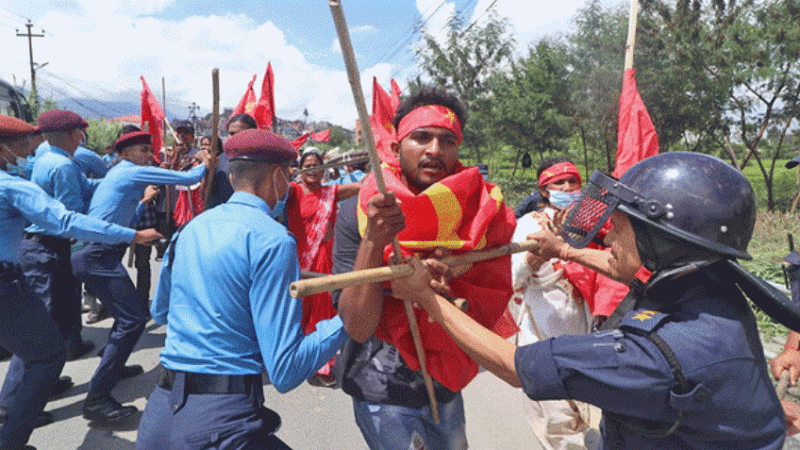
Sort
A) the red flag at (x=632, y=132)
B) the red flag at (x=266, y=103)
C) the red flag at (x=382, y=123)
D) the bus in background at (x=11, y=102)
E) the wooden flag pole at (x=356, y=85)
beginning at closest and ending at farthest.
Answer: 1. the wooden flag pole at (x=356, y=85)
2. the red flag at (x=382, y=123)
3. the red flag at (x=632, y=132)
4. the red flag at (x=266, y=103)
5. the bus in background at (x=11, y=102)

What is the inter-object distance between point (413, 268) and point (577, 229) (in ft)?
1.95

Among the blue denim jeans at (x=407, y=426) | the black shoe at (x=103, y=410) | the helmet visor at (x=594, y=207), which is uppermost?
the helmet visor at (x=594, y=207)

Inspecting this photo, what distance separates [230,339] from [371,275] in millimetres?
625

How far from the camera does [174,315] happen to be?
1771 mm

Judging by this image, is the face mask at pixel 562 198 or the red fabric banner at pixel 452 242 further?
the face mask at pixel 562 198

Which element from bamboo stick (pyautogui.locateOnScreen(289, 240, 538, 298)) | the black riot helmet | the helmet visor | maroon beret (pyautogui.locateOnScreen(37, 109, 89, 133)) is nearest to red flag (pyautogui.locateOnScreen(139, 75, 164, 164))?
maroon beret (pyautogui.locateOnScreen(37, 109, 89, 133))

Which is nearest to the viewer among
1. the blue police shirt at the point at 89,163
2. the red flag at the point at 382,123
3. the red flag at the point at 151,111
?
the red flag at the point at 382,123

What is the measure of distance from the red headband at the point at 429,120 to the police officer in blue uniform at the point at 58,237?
320cm

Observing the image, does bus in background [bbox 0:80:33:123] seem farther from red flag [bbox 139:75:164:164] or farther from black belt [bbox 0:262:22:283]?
black belt [bbox 0:262:22:283]

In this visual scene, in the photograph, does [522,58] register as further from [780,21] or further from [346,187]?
[346,187]

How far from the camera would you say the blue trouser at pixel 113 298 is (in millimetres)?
3662

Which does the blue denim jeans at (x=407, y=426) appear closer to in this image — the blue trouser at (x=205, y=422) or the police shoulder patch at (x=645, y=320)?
the blue trouser at (x=205, y=422)

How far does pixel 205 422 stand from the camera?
159 centimetres

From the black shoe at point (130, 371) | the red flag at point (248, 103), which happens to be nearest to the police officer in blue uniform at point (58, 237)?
the black shoe at point (130, 371)
